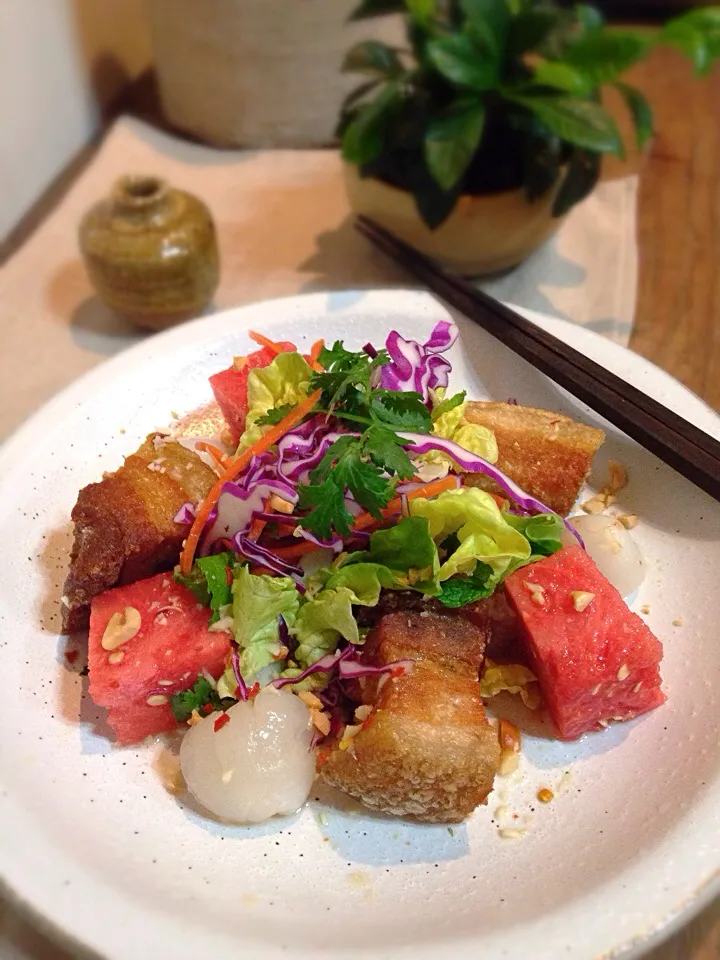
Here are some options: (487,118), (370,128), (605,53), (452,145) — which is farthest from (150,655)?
(605,53)

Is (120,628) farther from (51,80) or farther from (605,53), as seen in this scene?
(51,80)

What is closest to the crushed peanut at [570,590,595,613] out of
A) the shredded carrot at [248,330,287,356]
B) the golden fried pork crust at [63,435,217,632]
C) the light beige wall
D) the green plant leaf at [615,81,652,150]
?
the golden fried pork crust at [63,435,217,632]

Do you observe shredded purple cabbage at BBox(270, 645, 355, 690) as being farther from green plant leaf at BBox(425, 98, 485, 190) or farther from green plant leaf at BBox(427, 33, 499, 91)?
green plant leaf at BBox(427, 33, 499, 91)

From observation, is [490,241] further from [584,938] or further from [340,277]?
[584,938]

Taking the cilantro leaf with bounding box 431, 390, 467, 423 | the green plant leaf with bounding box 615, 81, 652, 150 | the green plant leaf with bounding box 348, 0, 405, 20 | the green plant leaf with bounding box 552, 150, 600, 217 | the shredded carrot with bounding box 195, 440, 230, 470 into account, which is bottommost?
the shredded carrot with bounding box 195, 440, 230, 470

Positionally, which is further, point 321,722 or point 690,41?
point 690,41

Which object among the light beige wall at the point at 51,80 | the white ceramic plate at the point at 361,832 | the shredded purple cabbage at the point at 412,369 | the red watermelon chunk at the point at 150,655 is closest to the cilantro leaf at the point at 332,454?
the shredded purple cabbage at the point at 412,369
